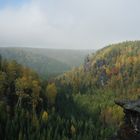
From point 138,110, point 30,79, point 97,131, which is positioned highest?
point 138,110

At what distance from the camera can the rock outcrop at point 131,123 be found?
28.0 meters

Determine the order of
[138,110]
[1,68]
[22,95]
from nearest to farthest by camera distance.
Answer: [138,110] → [22,95] → [1,68]

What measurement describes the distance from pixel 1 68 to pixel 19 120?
36182 mm

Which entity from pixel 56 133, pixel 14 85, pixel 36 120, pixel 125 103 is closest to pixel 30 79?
pixel 14 85

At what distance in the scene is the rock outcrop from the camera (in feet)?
91.8

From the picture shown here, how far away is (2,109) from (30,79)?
28499 mm

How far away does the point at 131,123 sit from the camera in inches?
1123

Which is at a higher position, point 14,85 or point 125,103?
point 125,103

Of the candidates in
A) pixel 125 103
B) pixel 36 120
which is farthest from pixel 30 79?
pixel 125 103

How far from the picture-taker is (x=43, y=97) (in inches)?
7534

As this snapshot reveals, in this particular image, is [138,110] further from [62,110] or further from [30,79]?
[62,110]

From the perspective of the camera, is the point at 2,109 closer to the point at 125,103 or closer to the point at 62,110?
the point at 62,110

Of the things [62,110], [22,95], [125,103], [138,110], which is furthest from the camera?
[62,110]

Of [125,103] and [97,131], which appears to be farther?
[97,131]
